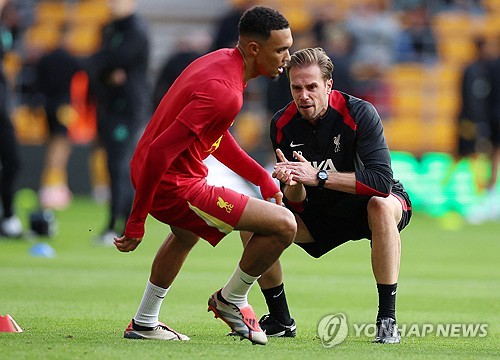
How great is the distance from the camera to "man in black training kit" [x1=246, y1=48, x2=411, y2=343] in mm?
6527

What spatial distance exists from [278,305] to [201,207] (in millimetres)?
1029

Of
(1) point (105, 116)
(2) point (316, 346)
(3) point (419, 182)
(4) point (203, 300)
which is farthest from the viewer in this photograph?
(3) point (419, 182)

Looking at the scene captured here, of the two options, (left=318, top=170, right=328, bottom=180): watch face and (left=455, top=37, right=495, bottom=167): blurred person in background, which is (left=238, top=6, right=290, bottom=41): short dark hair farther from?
(left=455, top=37, right=495, bottom=167): blurred person in background

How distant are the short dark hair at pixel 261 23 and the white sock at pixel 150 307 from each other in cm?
161

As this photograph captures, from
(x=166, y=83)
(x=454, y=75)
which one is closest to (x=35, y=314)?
(x=166, y=83)

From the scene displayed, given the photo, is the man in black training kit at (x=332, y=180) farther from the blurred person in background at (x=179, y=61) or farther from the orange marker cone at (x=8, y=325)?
the blurred person in background at (x=179, y=61)

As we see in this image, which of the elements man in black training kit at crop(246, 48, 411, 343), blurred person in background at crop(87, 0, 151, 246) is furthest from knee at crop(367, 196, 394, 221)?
blurred person in background at crop(87, 0, 151, 246)

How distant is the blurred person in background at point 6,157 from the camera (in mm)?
12359

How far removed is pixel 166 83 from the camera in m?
17.1

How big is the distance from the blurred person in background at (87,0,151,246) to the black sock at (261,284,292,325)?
5.79 m

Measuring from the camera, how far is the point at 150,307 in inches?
258

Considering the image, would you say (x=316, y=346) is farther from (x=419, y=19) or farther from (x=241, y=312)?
(x=419, y=19)

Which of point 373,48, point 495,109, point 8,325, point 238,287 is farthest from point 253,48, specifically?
point 373,48

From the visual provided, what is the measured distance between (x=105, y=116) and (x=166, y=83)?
4.33 metres
